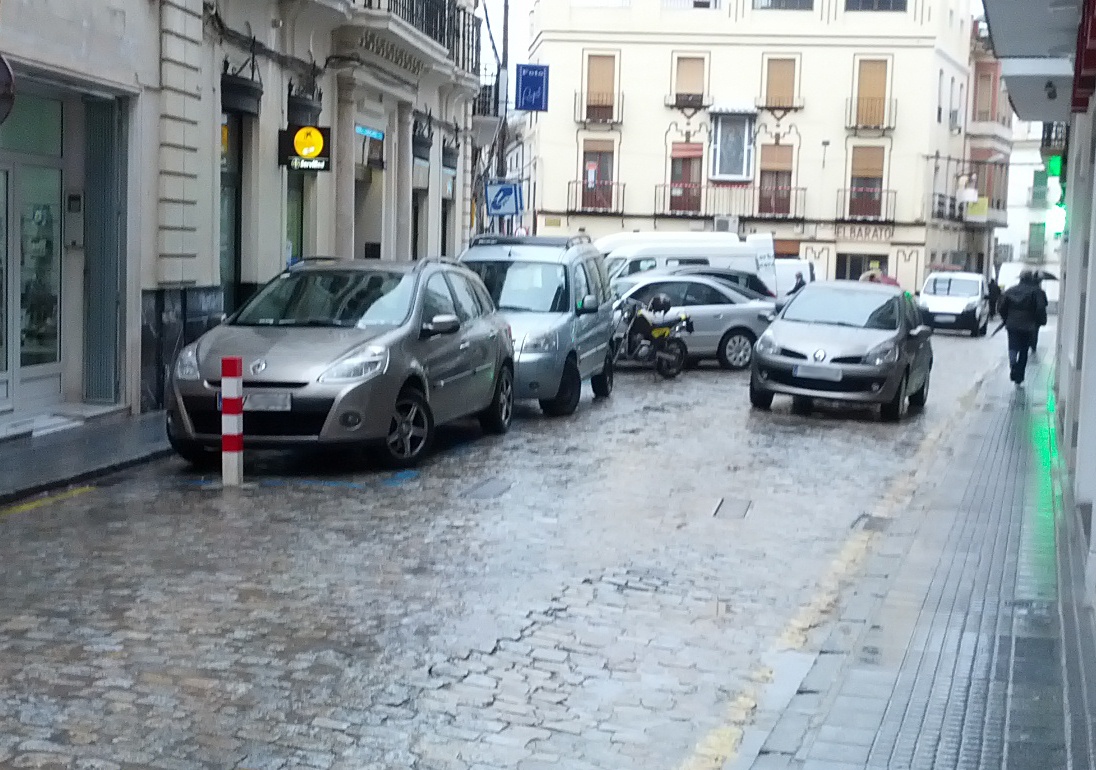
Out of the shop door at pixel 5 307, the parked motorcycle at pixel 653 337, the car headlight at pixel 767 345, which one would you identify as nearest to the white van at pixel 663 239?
the parked motorcycle at pixel 653 337

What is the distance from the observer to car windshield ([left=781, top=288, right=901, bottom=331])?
61.1 feet

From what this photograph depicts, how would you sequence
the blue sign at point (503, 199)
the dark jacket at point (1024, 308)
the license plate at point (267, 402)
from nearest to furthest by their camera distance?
the license plate at point (267, 402) < the dark jacket at point (1024, 308) < the blue sign at point (503, 199)

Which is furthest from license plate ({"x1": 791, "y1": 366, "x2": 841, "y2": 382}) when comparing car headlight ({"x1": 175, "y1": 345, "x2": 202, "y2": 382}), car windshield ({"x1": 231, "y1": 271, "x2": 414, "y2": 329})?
car headlight ({"x1": 175, "y1": 345, "x2": 202, "y2": 382})

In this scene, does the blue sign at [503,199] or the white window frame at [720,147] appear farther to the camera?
the white window frame at [720,147]

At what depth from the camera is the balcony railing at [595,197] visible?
55500mm

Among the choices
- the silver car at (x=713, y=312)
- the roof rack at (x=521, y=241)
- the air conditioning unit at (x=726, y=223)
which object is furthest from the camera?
the air conditioning unit at (x=726, y=223)

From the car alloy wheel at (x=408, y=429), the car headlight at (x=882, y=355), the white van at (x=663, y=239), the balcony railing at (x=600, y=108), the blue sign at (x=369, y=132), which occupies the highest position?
the balcony railing at (x=600, y=108)

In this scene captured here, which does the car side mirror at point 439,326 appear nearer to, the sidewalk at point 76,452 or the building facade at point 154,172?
the sidewalk at point 76,452

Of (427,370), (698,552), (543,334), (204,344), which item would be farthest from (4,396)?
(698,552)

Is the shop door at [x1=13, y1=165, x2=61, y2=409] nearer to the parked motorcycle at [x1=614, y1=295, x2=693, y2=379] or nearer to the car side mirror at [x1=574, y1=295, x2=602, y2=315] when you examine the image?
the car side mirror at [x1=574, y1=295, x2=602, y2=315]

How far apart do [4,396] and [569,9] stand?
140 feet

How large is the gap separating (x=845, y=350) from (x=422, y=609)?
10.8 m

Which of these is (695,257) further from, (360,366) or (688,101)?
(688,101)

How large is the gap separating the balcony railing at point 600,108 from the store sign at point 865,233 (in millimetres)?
8773
